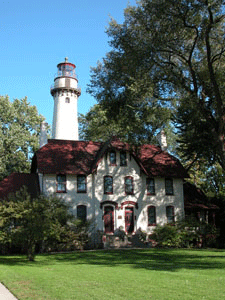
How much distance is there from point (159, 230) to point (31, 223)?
558 inches

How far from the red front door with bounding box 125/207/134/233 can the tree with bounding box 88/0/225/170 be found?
359 inches

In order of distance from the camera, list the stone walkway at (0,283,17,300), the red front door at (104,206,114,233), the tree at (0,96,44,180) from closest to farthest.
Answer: the stone walkway at (0,283,17,300) < the red front door at (104,206,114,233) < the tree at (0,96,44,180)

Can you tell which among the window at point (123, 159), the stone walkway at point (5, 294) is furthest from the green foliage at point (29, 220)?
the window at point (123, 159)

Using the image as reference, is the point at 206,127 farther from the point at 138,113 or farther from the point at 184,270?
the point at 184,270

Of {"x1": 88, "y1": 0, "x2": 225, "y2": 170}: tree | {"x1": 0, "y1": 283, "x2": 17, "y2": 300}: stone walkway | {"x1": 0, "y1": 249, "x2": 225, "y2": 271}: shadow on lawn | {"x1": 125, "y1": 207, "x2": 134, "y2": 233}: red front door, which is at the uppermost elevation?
{"x1": 88, "y1": 0, "x2": 225, "y2": 170}: tree

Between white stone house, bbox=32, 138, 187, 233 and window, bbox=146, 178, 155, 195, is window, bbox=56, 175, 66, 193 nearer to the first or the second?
white stone house, bbox=32, 138, 187, 233

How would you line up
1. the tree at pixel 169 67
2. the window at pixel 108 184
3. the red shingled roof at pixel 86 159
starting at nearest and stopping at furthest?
the tree at pixel 169 67 < the red shingled roof at pixel 86 159 < the window at pixel 108 184

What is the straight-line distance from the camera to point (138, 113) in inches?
925

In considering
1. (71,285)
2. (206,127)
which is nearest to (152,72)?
(206,127)

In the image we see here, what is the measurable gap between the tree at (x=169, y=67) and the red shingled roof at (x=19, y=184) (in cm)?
1015

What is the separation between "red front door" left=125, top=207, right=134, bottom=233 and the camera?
3098cm

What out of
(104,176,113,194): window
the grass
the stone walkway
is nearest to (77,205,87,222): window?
(104,176,113,194): window

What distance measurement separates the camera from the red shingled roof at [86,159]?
30.1 metres

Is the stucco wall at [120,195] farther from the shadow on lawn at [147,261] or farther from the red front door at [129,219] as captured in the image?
the shadow on lawn at [147,261]
